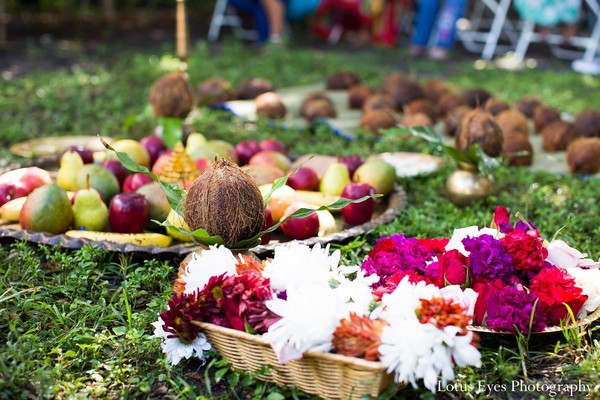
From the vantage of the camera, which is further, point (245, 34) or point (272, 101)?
point (245, 34)

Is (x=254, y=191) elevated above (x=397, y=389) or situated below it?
above

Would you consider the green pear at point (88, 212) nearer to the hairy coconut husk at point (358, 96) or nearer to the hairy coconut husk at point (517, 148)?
the hairy coconut husk at point (517, 148)

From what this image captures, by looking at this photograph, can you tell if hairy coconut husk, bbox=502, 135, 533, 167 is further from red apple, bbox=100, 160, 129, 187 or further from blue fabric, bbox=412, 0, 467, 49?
blue fabric, bbox=412, 0, 467, 49

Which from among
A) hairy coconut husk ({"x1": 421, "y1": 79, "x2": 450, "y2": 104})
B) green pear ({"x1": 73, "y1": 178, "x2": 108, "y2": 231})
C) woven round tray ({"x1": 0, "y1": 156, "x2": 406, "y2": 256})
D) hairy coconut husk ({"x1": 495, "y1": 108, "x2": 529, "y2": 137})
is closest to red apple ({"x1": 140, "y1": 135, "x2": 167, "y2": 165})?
green pear ({"x1": 73, "y1": 178, "x2": 108, "y2": 231})

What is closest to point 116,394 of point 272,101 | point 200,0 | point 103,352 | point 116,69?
point 103,352

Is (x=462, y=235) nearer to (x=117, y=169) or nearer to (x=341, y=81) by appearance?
(x=117, y=169)

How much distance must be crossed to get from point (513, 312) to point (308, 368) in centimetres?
71

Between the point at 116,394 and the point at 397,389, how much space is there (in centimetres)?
83

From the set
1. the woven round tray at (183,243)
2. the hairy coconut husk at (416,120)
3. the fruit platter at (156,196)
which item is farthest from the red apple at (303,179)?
the hairy coconut husk at (416,120)

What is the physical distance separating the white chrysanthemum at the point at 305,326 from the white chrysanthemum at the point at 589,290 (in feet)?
2.96

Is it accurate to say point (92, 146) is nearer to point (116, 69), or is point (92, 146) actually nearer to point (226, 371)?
point (226, 371)

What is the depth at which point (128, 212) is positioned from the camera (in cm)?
300

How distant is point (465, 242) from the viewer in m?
2.40

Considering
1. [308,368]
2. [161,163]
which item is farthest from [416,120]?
[308,368]
